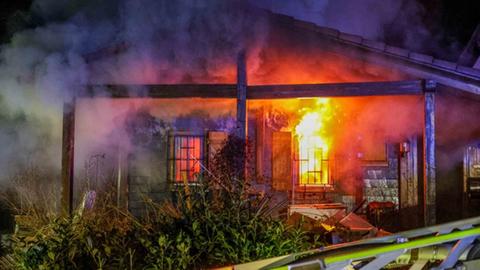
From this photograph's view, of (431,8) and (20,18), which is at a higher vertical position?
(431,8)

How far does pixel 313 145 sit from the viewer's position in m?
10.9

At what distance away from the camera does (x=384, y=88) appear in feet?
28.0

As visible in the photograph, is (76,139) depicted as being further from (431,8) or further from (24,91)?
(431,8)

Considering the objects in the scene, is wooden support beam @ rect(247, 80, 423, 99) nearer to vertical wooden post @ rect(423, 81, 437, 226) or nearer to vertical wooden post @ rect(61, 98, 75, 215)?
vertical wooden post @ rect(423, 81, 437, 226)

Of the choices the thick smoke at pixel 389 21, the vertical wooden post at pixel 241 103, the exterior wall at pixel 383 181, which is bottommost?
the exterior wall at pixel 383 181

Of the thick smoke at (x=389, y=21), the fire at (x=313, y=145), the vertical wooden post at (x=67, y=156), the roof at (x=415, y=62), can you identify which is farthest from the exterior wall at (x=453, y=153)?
the vertical wooden post at (x=67, y=156)

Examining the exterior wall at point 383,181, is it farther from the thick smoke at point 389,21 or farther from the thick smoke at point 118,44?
the thick smoke at point 118,44

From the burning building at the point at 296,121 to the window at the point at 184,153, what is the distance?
0.08ft

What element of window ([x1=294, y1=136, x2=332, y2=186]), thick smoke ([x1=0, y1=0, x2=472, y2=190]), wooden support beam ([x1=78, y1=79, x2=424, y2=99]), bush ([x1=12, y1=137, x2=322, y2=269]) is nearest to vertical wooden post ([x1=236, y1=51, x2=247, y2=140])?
wooden support beam ([x1=78, y1=79, x2=424, y2=99])

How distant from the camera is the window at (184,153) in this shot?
11055 mm

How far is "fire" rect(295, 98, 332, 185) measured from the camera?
10828 mm

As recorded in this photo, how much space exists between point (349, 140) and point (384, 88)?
2415 millimetres

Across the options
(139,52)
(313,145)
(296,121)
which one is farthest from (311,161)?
(139,52)

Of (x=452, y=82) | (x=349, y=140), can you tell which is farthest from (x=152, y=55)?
(x=452, y=82)
